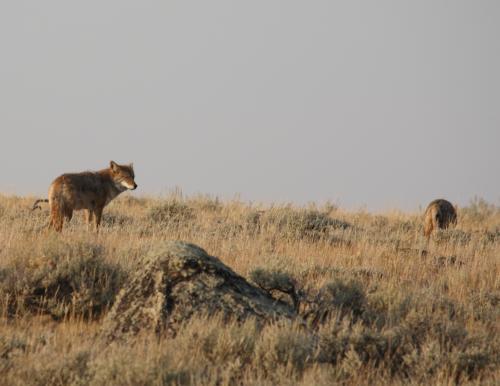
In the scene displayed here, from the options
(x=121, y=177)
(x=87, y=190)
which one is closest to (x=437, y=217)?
(x=121, y=177)

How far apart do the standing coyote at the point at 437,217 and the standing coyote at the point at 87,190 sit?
6.60 meters

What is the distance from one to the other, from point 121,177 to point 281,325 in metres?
9.83

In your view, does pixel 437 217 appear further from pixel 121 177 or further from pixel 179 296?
pixel 179 296

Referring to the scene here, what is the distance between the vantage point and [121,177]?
1569 cm

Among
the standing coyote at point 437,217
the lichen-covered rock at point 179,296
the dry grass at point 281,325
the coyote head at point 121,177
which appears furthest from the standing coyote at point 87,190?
the lichen-covered rock at point 179,296

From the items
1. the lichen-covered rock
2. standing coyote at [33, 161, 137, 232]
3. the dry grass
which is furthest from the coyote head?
the lichen-covered rock

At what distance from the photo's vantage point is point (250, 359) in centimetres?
612

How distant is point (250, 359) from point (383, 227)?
12.2 m

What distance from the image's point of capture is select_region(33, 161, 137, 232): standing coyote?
1357 centimetres

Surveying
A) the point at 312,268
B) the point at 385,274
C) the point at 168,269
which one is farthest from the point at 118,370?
the point at 385,274

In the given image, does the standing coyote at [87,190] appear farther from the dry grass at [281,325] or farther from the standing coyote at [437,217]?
the standing coyote at [437,217]

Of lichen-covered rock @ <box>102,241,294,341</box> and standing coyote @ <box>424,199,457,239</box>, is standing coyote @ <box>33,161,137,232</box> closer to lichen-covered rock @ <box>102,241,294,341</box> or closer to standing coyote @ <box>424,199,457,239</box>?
standing coyote @ <box>424,199,457,239</box>

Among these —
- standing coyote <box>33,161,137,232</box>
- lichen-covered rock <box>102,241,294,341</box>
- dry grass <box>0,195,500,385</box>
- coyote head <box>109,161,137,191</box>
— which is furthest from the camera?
coyote head <box>109,161,137,191</box>

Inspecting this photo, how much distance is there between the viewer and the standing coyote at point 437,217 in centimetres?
1706
